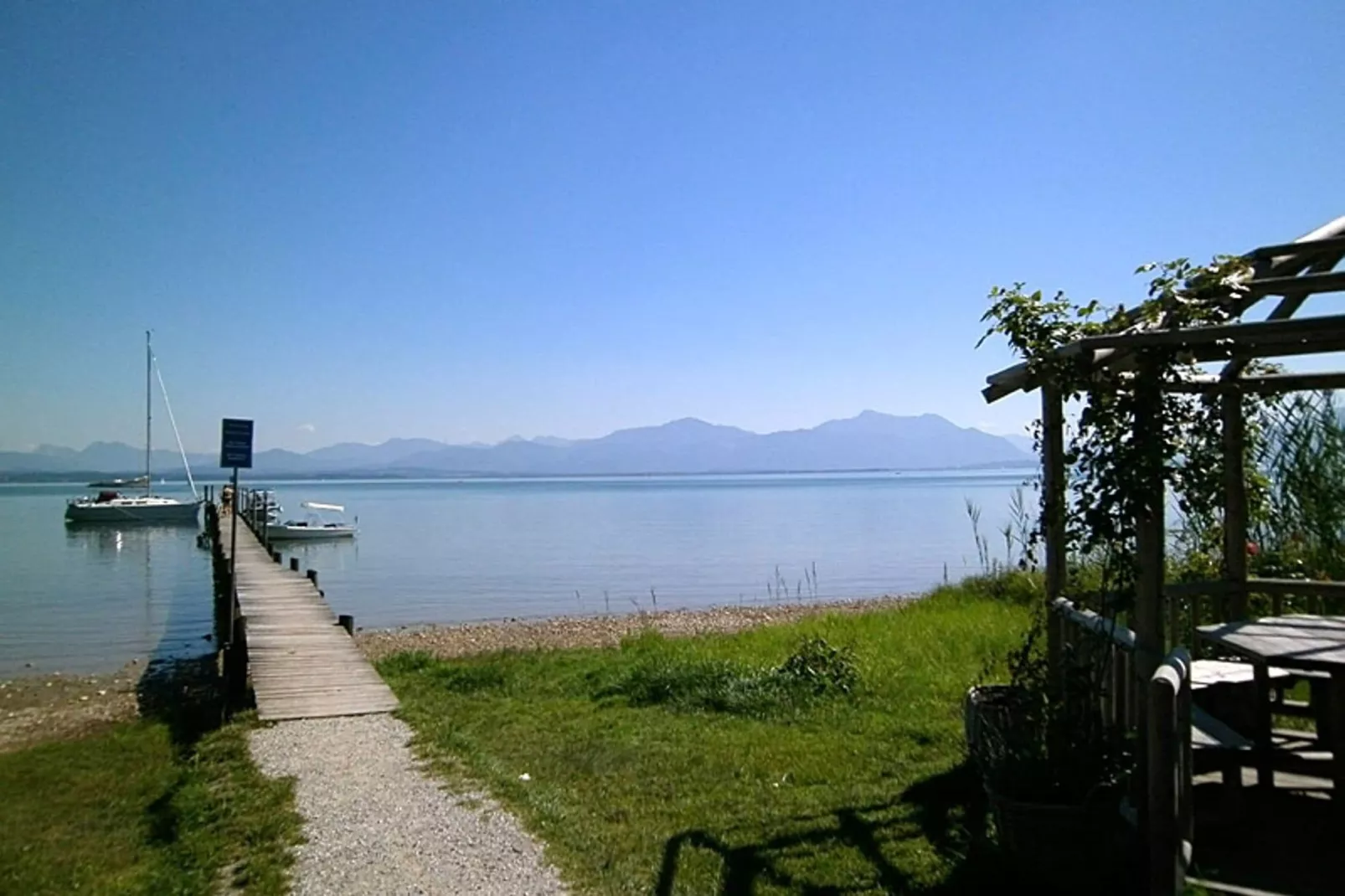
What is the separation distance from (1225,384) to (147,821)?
6.75m

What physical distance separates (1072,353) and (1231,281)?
28.0 inches

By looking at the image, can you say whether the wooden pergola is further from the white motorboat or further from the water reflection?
the white motorboat

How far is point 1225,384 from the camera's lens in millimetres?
5480

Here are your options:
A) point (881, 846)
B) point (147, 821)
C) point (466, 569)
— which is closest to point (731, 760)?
point (881, 846)

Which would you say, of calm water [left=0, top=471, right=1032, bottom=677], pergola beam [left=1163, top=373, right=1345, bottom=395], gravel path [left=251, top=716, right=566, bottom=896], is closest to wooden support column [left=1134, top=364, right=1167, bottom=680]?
pergola beam [left=1163, top=373, right=1345, bottom=395]

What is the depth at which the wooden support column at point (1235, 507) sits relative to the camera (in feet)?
18.6

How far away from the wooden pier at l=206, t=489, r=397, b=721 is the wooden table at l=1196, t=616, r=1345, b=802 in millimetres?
6145

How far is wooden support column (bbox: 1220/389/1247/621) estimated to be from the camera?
568 centimetres

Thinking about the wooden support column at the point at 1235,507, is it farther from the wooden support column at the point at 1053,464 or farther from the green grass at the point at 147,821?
the green grass at the point at 147,821

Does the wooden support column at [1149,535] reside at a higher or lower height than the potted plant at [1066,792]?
higher

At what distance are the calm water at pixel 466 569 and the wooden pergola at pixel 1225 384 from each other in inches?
604

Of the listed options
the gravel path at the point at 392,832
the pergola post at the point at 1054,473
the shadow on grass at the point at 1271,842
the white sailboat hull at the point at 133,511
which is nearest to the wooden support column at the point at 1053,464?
the pergola post at the point at 1054,473

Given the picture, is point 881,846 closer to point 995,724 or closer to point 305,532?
point 995,724

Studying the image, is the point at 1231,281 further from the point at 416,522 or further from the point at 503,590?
the point at 416,522
